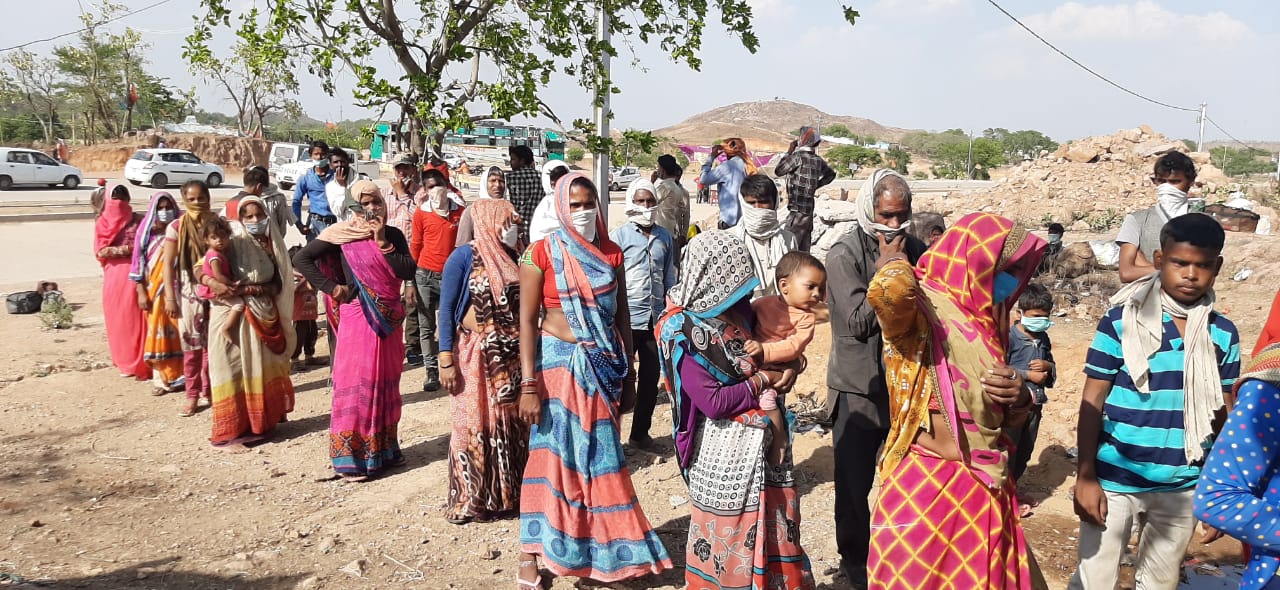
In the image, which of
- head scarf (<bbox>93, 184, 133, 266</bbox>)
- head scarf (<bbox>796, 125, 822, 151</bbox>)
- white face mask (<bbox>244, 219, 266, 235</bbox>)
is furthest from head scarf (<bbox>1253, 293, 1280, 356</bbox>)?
head scarf (<bbox>93, 184, 133, 266</bbox>)

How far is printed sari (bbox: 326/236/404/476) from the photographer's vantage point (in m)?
5.11

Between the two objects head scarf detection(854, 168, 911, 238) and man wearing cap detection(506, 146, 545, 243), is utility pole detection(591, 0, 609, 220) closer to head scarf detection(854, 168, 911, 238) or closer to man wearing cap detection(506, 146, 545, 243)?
man wearing cap detection(506, 146, 545, 243)

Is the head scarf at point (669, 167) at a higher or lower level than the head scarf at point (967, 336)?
higher

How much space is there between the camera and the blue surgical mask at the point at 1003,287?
255 cm

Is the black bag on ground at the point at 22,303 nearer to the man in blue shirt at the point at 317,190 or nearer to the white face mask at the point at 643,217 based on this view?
the man in blue shirt at the point at 317,190

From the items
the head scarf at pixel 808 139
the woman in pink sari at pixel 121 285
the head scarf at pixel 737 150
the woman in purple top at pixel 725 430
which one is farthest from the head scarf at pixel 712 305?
the woman in pink sari at pixel 121 285

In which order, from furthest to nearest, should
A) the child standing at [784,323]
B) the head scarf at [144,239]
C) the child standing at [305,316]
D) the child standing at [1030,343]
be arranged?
the child standing at [305,316], the head scarf at [144,239], the child standing at [1030,343], the child standing at [784,323]

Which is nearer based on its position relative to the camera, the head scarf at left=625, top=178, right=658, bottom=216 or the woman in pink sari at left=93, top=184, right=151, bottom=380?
the head scarf at left=625, top=178, right=658, bottom=216

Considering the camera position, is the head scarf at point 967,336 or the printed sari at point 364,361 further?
the printed sari at point 364,361

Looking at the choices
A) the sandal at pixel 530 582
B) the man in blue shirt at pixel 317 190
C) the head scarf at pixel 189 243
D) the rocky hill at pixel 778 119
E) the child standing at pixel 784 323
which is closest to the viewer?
the child standing at pixel 784 323

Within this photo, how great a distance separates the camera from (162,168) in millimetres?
29406

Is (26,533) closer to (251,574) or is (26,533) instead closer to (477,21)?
(251,574)

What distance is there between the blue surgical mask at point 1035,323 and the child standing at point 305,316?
550 cm

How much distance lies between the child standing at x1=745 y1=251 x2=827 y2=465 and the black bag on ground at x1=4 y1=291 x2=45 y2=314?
10.1 m
